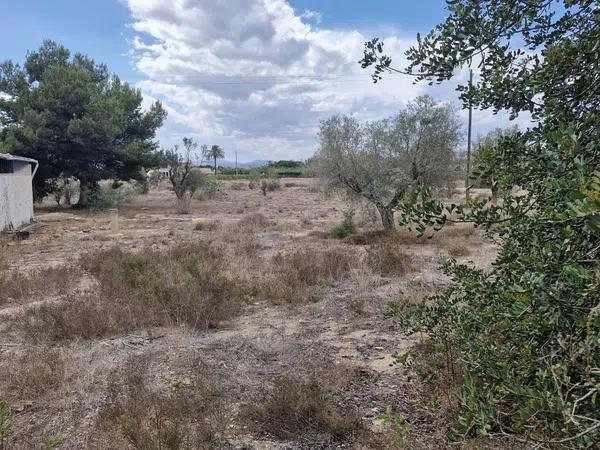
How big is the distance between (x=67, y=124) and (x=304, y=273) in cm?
2277

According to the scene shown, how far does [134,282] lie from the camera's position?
8.32 m

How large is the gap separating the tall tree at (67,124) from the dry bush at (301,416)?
24.9 metres

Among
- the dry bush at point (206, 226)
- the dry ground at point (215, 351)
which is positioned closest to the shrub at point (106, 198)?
the dry bush at point (206, 226)

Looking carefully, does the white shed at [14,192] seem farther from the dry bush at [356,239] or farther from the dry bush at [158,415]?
the dry bush at [158,415]

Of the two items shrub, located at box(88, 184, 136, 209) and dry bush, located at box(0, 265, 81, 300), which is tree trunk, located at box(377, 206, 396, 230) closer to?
dry bush, located at box(0, 265, 81, 300)

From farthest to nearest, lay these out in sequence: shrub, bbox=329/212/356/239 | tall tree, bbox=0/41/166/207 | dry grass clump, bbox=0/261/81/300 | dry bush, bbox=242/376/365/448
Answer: tall tree, bbox=0/41/166/207, shrub, bbox=329/212/356/239, dry grass clump, bbox=0/261/81/300, dry bush, bbox=242/376/365/448

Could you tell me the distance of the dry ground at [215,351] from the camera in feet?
12.1

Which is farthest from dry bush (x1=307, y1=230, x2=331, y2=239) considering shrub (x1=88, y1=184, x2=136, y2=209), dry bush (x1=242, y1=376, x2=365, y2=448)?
shrub (x1=88, y1=184, x2=136, y2=209)

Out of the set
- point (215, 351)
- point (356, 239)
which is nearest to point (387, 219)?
point (356, 239)

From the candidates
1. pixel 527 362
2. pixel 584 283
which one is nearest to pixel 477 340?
pixel 527 362

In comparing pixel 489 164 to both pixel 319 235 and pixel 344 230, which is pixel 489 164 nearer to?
pixel 344 230

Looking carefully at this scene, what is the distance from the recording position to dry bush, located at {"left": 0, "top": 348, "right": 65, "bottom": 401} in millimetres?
4406

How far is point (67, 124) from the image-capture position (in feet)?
86.5

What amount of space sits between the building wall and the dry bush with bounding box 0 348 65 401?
47.5 feet
